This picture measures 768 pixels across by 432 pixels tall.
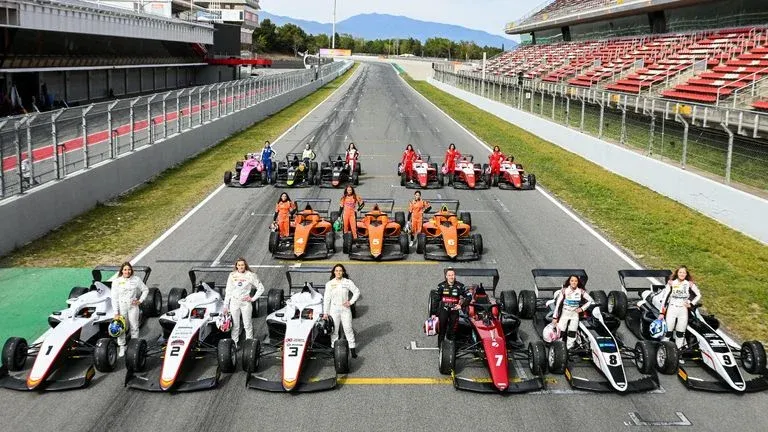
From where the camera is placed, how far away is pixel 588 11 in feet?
209

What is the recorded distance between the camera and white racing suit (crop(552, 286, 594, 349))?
11016mm

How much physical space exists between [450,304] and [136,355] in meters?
4.50

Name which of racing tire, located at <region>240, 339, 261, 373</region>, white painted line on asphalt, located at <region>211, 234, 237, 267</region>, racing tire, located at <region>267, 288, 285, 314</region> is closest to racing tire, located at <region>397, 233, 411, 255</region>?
white painted line on asphalt, located at <region>211, 234, 237, 267</region>

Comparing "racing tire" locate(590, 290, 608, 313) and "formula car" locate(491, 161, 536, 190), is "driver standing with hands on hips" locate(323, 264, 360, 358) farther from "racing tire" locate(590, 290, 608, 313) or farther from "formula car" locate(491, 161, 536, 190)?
"formula car" locate(491, 161, 536, 190)

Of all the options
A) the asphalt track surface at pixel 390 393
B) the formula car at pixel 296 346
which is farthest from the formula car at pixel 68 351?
the formula car at pixel 296 346

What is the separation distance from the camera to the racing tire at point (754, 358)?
10320mm

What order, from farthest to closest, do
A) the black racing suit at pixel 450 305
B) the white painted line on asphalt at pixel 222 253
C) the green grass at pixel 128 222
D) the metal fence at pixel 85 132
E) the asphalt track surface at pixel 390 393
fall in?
the metal fence at pixel 85 132 < the green grass at pixel 128 222 < the white painted line on asphalt at pixel 222 253 < the black racing suit at pixel 450 305 < the asphalt track surface at pixel 390 393

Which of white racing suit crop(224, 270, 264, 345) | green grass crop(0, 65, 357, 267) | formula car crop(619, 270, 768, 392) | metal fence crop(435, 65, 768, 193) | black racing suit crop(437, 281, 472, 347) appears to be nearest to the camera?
formula car crop(619, 270, 768, 392)

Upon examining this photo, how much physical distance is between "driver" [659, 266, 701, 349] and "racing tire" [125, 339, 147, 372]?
24.6ft

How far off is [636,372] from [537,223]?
9.06 metres

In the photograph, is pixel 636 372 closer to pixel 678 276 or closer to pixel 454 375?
pixel 678 276

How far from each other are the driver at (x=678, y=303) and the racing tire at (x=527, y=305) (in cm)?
201

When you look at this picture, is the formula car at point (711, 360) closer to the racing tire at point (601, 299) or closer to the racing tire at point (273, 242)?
the racing tire at point (601, 299)

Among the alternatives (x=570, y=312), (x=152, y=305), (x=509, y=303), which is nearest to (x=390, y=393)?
(x=570, y=312)
